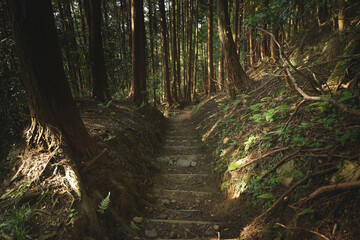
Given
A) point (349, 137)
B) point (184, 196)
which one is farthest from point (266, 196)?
point (184, 196)

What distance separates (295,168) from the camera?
9.62ft

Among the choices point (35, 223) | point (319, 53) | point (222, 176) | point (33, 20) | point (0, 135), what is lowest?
point (222, 176)

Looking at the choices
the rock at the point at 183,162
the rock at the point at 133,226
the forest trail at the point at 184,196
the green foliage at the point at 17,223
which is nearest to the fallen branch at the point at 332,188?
the forest trail at the point at 184,196

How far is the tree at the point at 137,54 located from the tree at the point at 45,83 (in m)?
5.77

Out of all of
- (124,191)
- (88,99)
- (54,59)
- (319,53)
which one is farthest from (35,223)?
(319,53)

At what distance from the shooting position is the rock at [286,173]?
290 cm

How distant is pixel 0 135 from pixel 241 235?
5030 millimetres

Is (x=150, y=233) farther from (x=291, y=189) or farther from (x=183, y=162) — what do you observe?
(x=183, y=162)

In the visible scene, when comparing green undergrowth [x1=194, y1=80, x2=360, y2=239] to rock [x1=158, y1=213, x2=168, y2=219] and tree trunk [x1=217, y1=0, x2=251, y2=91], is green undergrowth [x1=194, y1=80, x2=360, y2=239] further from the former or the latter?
tree trunk [x1=217, y1=0, x2=251, y2=91]

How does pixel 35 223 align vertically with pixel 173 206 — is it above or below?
above

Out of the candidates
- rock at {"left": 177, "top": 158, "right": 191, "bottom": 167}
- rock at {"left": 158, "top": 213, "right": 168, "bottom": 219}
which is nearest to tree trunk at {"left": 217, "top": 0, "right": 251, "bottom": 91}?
rock at {"left": 177, "top": 158, "right": 191, "bottom": 167}

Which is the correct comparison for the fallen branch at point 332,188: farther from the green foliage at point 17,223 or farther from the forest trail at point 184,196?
the green foliage at point 17,223

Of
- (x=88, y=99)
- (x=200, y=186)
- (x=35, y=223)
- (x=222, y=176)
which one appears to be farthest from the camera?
(x=88, y=99)

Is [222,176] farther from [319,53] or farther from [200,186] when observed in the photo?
[319,53]
